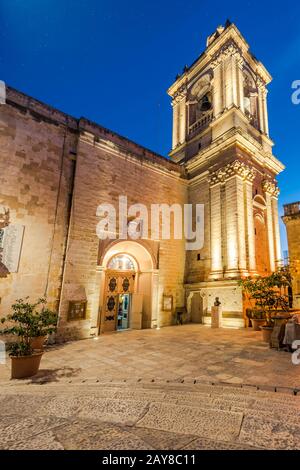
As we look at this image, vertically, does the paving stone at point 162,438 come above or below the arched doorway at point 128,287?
below

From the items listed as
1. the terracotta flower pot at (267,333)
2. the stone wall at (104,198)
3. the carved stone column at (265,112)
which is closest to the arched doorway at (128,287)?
the stone wall at (104,198)

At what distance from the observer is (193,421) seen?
8.91ft

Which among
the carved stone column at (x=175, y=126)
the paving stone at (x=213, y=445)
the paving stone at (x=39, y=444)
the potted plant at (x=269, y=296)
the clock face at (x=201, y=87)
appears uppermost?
the clock face at (x=201, y=87)

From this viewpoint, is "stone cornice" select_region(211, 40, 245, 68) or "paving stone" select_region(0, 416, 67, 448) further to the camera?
"stone cornice" select_region(211, 40, 245, 68)

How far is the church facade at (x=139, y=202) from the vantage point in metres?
8.84

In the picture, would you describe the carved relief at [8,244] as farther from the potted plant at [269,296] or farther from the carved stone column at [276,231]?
the carved stone column at [276,231]

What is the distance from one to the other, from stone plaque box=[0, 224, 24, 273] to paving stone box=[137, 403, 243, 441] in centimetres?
701

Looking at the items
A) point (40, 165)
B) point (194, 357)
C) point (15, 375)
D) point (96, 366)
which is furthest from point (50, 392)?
point (40, 165)

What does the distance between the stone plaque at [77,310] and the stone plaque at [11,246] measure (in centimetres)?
242

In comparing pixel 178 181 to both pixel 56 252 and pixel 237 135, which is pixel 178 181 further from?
pixel 56 252

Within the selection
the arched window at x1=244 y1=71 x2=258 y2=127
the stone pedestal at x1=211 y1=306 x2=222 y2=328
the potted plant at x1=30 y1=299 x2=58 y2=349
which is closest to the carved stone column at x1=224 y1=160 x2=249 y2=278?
the stone pedestal at x1=211 y1=306 x2=222 y2=328

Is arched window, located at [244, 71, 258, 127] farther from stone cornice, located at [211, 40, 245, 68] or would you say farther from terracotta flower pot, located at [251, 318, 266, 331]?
terracotta flower pot, located at [251, 318, 266, 331]

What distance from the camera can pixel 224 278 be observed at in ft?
38.9

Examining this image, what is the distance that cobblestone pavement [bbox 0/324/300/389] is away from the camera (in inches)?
→ 173
